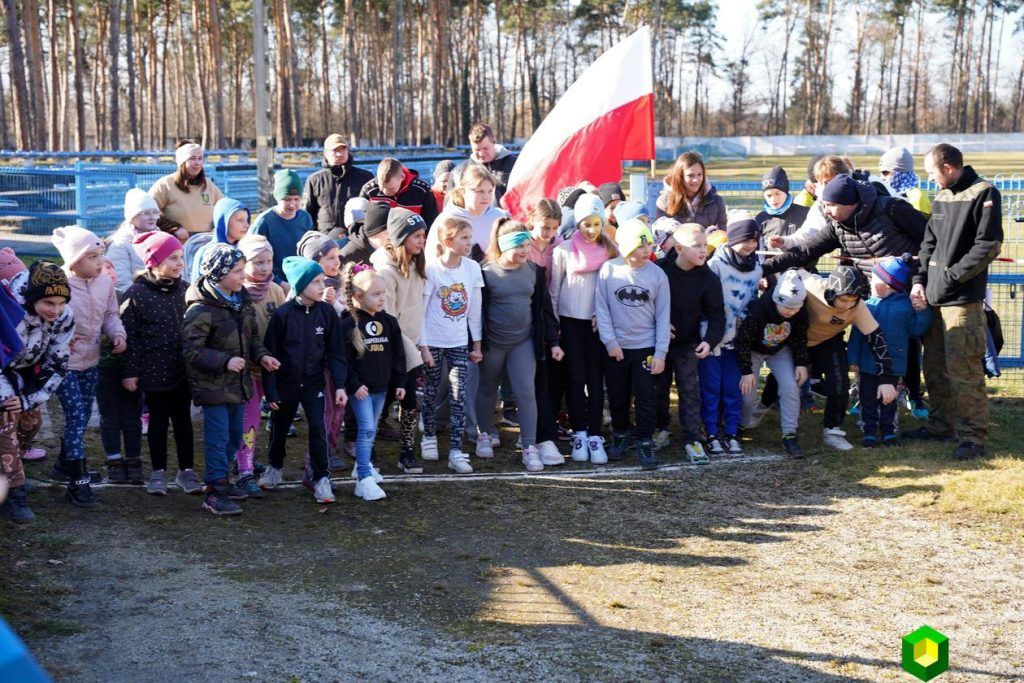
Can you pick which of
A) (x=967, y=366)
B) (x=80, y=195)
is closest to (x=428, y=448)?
(x=967, y=366)

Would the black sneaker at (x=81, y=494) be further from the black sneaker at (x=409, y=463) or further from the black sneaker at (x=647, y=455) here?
the black sneaker at (x=647, y=455)

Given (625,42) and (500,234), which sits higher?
(625,42)

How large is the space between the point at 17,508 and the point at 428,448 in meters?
2.64

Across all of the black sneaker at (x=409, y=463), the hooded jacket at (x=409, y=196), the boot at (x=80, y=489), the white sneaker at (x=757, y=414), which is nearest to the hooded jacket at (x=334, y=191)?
the hooded jacket at (x=409, y=196)

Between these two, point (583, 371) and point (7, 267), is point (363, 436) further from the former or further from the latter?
point (7, 267)

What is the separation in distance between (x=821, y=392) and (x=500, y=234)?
2834 mm

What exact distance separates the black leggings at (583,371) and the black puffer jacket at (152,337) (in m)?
2.64

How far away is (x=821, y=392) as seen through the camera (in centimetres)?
836

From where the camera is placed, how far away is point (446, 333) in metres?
7.25

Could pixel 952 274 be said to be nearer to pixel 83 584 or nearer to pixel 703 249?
pixel 703 249

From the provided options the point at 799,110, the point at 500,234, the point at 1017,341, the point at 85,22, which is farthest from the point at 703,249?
the point at 799,110

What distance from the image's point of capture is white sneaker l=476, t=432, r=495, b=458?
7.55m

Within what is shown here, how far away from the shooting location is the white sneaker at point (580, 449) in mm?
7492

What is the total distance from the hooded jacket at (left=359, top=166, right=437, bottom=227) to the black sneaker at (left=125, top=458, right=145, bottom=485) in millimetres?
2922
